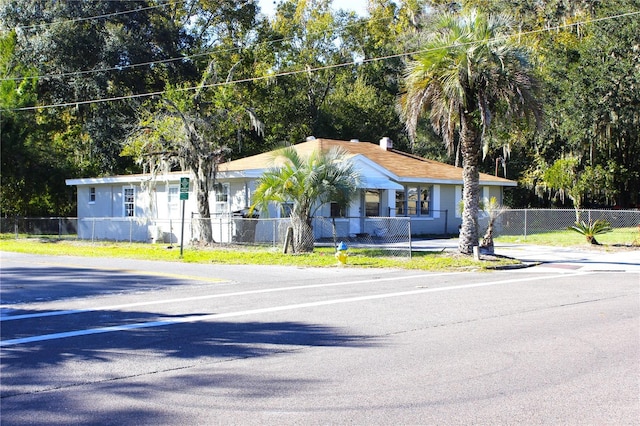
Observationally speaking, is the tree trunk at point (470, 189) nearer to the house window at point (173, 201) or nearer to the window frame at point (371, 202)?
the window frame at point (371, 202)

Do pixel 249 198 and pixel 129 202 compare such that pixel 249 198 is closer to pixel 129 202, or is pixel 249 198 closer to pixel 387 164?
pixel 129 202

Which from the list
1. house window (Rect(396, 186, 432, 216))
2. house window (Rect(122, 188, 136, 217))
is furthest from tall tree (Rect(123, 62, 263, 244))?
house window (Rect(396, 186, 432, 216))

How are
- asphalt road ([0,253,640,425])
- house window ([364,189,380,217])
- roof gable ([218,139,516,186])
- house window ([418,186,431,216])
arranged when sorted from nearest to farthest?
asphalt road ([0,253,640,425])
roof gable ([218,139,516,186])
house window ([364,189,380,217])
house window ([418,186,431,216])

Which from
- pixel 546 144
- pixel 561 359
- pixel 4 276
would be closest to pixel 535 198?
pixel 546 144

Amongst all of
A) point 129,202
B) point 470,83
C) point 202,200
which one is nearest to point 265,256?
point 202,200

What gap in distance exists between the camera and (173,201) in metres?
31.1

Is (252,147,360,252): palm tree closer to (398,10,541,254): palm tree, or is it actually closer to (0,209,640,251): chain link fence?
(0,209,640,251): chain link fence

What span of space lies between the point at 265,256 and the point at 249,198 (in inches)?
259

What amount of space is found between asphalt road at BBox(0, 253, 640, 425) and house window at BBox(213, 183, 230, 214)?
46.3 ft

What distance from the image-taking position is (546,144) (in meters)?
41.8

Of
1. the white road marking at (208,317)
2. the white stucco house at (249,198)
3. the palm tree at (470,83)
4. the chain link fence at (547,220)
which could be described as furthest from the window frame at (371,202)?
the white road marking at (208,317)

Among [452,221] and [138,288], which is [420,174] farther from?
[138,288]

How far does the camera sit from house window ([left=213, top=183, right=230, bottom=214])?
95.7 feet

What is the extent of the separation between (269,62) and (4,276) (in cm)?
3289
